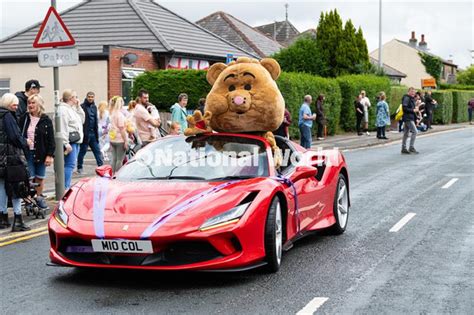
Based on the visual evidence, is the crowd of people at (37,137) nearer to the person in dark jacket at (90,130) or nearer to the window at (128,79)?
the person in dark jacket at (90,130)

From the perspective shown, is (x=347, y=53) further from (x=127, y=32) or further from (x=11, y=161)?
(x=11, y=161)

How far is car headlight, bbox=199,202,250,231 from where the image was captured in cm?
626

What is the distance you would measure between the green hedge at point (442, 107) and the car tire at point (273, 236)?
4439cm

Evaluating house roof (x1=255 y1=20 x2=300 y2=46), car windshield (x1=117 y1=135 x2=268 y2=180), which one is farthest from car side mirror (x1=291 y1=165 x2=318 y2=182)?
house roof (x1=255 y1=20 x2=300 y2=46)

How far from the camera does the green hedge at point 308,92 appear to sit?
2892 centimetres

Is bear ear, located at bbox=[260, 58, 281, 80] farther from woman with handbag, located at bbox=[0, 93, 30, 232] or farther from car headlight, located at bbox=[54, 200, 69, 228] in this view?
car headlight, located at bbox=[54, 200, 69, 228]

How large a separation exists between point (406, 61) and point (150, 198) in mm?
97178

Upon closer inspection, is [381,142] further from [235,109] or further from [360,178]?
[235,109]

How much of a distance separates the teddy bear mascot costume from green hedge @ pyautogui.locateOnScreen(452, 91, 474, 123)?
47729 mm

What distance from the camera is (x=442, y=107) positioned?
4978cm

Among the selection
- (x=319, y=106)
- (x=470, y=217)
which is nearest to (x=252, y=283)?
(x=470, y=217)

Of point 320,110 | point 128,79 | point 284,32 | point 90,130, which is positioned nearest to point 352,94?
Answer: point 320,110

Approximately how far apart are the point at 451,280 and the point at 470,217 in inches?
165

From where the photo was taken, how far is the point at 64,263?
6.50m
